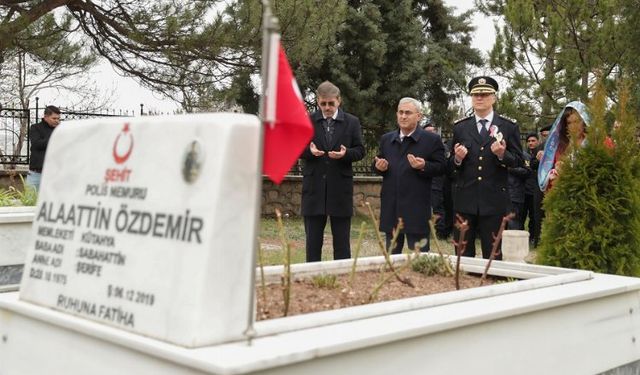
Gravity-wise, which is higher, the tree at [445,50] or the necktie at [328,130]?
the tree at [445,50]

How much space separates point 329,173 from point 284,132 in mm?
3830

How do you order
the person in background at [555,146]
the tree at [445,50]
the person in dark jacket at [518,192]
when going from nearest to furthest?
the person in background at [555,146] → the person in dark jacket at [518,192] → the tree at [445,50]

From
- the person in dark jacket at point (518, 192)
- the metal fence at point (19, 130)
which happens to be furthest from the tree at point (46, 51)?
the person in dark jacket at point (518, 192)

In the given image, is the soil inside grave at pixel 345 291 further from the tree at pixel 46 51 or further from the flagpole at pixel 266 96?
the tree at pixel 46 51

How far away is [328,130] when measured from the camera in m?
6.17

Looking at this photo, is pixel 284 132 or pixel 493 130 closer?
pixel 284 132

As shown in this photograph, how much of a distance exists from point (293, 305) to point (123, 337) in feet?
3.01

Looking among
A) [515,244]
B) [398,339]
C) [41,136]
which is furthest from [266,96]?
[41,136]

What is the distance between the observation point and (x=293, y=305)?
308 centimetres

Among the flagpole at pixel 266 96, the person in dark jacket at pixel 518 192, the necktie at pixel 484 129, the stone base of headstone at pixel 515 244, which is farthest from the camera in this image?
the person in dark jacket at pixel 518 192

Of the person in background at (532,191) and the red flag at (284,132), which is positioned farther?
the person in background at (532,191)

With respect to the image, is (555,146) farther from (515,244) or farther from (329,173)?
(329,173)

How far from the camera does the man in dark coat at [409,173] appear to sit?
19.0 feet

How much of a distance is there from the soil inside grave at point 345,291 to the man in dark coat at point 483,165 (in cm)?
147
